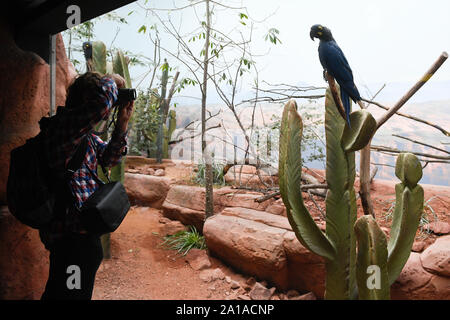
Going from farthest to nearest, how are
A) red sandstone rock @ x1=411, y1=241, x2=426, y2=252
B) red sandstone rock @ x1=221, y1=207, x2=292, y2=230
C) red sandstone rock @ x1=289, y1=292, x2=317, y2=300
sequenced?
red sandstone rock @ x1=221, y1=207, x2=292, y2=230 → red sandstone rock @ x1=289, y1=292, x2=317, y2=300 → red sandstone rock @ x1=411, y1=241, x2=426, y2=252

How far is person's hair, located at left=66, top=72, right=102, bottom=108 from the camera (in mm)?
767

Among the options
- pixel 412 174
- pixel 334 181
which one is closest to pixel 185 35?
pixel 334 181

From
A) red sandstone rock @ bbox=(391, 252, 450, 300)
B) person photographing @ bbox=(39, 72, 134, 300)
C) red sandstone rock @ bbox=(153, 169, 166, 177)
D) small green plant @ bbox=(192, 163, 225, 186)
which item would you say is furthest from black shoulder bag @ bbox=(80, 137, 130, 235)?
red sandstone rock @ bbox=(153, 169, 166, 177)

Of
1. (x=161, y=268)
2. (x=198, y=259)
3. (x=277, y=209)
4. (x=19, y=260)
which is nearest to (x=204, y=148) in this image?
(x=277, y=209)

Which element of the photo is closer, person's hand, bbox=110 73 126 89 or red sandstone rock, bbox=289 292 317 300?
person's hand, bbox=110 73 126 89

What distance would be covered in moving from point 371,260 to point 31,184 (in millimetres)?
1051

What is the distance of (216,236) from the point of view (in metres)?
2.08

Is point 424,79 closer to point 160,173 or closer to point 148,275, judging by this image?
point 148,275

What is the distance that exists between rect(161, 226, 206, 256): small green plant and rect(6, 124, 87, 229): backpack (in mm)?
1676

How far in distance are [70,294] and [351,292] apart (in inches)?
41.2

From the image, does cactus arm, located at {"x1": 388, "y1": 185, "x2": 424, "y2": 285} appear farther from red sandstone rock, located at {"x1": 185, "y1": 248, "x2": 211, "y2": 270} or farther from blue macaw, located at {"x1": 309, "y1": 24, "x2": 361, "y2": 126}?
red sandstone rock, located at {"x1": 185, "y1": 248, "x2": 211, "y2": 270}

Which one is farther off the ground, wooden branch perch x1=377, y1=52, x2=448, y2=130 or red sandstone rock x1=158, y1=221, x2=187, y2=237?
wooden branch perch x1=377, y1=52, x2=448, y2=130

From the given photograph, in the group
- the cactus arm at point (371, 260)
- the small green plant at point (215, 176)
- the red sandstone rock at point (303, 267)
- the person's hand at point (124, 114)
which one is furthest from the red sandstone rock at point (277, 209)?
the person's hand at point (124, 114)
